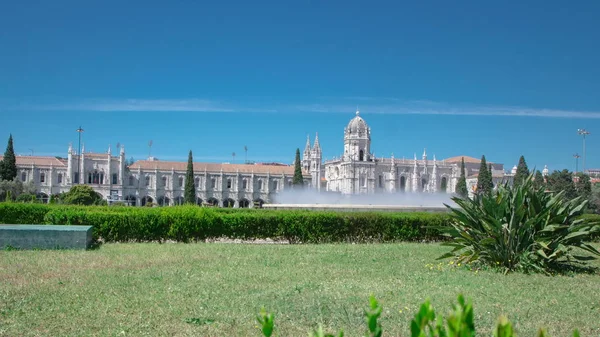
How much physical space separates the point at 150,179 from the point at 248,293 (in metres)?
70.1

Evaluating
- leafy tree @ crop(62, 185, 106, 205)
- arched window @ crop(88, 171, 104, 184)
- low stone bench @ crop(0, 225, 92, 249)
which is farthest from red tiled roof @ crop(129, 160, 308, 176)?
low stone bench @ crop(0, 225, 92, 249)

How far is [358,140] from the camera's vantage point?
273ft

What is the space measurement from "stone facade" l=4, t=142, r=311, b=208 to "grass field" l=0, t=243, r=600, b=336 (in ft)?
195

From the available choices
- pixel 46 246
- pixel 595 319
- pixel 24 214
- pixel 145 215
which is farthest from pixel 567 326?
pixel 24 214

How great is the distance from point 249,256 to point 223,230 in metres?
→ 4.28

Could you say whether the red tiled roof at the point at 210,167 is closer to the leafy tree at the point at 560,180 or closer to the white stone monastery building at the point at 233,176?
the white stone monastery building at the point at 233,176

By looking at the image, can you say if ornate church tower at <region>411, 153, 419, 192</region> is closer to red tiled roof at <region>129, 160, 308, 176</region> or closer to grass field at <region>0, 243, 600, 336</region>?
red tiled roof at <region>129, 160, 308, 176</region>

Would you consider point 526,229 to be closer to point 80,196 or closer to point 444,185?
point 80,196

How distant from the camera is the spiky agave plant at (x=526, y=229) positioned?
9.71 metres

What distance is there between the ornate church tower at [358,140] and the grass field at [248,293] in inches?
2826

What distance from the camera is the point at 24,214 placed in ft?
52.6

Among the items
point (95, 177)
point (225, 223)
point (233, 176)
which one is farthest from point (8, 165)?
point (225, 223)

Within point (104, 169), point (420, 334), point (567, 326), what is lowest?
point (567, 326)

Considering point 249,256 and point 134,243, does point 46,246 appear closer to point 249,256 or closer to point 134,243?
point 134,243
